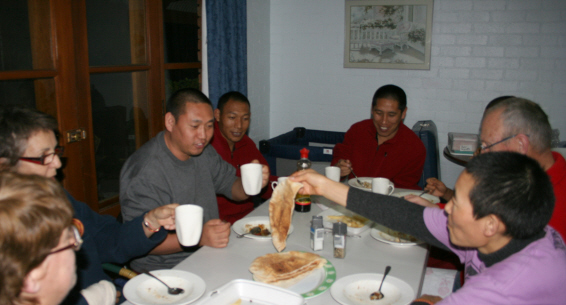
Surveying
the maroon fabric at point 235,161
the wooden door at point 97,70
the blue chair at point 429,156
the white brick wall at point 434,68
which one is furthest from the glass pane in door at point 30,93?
the blue chair at point 429,156

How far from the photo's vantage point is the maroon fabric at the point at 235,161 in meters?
3.21

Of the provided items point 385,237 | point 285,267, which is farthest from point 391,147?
point 285,267

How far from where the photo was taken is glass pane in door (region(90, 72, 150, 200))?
346 centimetres

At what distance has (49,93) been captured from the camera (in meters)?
3.03

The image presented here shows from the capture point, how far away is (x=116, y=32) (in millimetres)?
3578

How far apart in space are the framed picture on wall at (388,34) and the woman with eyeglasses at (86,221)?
397cm

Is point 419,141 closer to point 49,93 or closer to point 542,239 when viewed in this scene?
point 542,239

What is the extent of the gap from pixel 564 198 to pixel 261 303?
140 cm

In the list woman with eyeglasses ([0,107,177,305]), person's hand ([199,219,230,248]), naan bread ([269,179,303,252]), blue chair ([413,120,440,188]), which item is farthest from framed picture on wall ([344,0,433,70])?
woman with eyeglasses ([0,107,177,305])

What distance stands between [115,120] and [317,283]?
2529 mm

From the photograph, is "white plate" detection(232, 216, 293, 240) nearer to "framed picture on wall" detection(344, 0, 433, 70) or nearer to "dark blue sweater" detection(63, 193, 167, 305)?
"dark blue sweater" detection(63, 193, 167, 305)

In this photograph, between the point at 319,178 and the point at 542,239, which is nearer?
the point at 542,239

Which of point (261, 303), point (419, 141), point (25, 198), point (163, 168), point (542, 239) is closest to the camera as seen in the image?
point (25, 198)

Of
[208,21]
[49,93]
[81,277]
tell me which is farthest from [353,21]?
[81,277]
